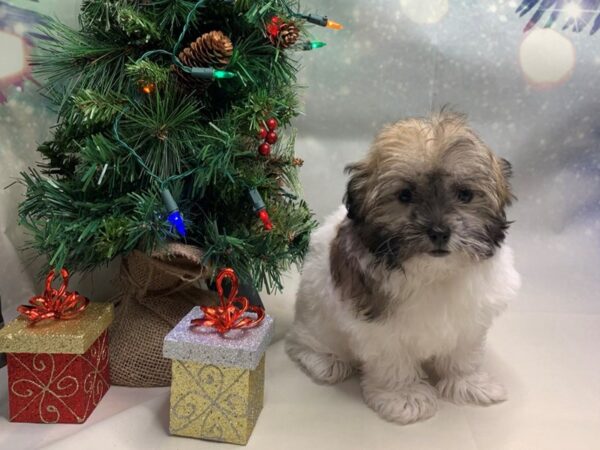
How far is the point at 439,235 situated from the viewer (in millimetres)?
1931

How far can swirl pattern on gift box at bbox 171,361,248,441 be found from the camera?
206 centimetres

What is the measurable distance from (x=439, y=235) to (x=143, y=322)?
44.6 inches

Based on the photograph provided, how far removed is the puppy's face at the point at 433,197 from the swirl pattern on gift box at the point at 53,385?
1014mm

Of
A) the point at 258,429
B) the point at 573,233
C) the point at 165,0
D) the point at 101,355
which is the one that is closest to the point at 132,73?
the point at 165,0

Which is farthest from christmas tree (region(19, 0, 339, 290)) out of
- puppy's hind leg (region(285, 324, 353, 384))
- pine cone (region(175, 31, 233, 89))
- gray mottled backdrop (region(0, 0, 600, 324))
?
gray mottled backdrop (region(0, 0, 600, 324))

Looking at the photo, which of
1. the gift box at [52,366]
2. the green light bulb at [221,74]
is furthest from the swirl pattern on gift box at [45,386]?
the green light bulb at [221,74]

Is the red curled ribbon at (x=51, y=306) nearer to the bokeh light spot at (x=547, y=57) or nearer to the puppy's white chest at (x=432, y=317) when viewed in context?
the puppy's white chest at (x=432, y=317)

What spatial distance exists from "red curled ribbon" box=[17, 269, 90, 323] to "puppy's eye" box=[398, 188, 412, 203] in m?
1.10

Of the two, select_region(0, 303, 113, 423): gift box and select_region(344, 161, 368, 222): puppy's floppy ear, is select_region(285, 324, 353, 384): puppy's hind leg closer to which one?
select_region(344, 161, 368, 222): puppy's floppy ear

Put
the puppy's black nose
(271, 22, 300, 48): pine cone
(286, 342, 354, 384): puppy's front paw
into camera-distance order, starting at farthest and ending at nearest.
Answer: (286, 342, 354, 384): puppy's front paw
(271, 22, 300, 48): pine cone
the puppy's black nose

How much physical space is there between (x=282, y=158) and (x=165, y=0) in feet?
2.16

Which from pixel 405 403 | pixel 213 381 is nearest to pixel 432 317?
pixel 405 403

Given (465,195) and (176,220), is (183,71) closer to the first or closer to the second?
(176,220)

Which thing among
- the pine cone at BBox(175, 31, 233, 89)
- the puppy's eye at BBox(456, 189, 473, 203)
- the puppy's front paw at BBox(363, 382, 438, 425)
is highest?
the pine cone at BBox(175, 31, 233, 89)
